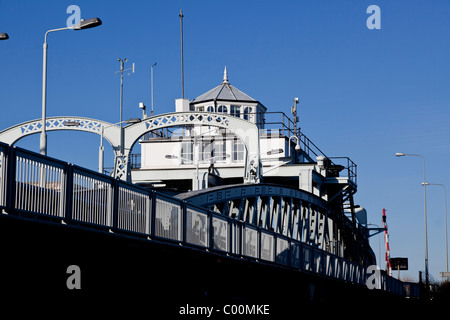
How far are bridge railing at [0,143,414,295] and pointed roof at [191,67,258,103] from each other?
112 ft

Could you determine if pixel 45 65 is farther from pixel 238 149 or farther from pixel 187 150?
pixel 187 150

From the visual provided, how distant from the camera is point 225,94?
6494cm

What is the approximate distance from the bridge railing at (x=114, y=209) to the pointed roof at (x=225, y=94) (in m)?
34.1

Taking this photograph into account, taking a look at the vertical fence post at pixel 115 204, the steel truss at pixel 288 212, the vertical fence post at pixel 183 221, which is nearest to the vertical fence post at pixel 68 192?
the vertical fence post at pixel 115 204

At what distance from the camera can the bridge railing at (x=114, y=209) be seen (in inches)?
542

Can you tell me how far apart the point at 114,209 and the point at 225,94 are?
4816 cm

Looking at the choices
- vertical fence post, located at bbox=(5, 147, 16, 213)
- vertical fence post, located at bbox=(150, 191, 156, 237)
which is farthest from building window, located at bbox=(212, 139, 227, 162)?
vertical fence post, located at bbox=(5, 147, 16, 213)

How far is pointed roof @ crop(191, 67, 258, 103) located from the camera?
64.1 m

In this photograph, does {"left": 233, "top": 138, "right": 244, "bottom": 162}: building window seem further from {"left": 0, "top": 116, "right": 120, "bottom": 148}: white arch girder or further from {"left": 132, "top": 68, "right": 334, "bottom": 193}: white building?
{"left": 0, "top": 116, "right": 120, "bottom": 148}: white arch girder

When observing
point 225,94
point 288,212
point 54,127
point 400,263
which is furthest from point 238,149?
point 400,263
